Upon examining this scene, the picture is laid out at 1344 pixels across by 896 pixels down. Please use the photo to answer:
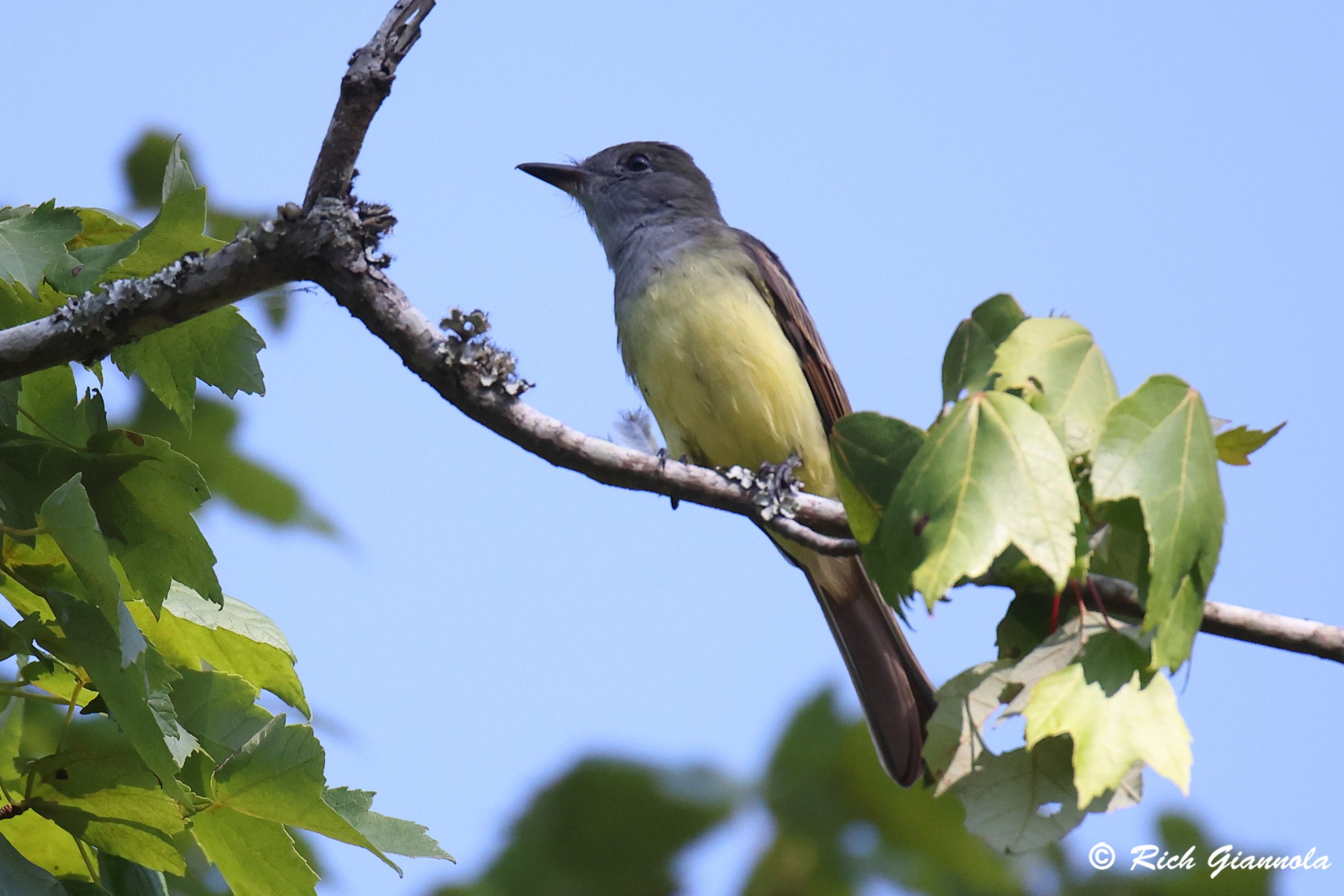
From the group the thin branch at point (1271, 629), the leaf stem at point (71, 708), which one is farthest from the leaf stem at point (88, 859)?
the thin branch at point (1271, 629)

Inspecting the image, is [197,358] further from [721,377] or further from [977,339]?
[721,377]

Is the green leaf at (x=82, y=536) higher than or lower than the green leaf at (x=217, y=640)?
higher

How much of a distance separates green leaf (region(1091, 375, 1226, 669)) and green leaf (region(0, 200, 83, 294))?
220 cm

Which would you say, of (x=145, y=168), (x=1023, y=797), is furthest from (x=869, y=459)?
(x=145, y=168)

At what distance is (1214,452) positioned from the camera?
7.29ft

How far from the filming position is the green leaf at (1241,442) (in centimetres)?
270

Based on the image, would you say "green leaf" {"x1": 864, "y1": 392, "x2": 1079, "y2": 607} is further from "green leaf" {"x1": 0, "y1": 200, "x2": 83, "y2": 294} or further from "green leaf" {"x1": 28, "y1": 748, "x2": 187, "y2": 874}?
"green leaf" {"x1": 0, "y1": 200, "x2": 83, "y2": 294}

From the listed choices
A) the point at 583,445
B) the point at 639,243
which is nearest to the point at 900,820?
the point at 583,445

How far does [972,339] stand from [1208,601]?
89 cm

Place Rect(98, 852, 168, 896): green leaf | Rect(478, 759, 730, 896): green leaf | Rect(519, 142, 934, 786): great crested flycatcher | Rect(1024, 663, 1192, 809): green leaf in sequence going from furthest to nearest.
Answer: Rect(519, 142, 934, 786): great crested flycatcher, Rect(478, 759, 730, 896): green leaf, Rect(98, 852, 168, 896): green leaf, Rect(1024, 663, 1192, 809): green leaf

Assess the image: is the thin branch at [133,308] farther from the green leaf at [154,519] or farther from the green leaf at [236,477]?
the green leaf at [236,477]

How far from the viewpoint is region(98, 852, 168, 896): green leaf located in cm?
247

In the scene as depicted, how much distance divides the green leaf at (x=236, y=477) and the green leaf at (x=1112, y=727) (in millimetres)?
2845

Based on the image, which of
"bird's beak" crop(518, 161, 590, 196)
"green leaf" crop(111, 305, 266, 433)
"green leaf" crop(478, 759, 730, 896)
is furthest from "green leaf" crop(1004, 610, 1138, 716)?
"bird's beak" crop(518, 161, 590, 196)
